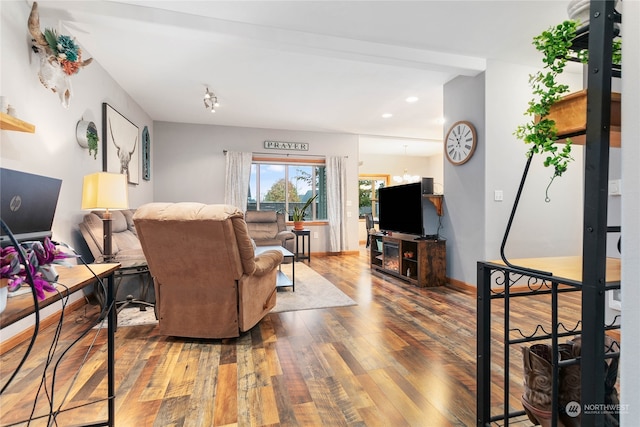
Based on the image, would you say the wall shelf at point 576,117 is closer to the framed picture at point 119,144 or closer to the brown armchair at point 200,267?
the brown armchair at point 200,267

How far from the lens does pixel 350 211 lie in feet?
22.5

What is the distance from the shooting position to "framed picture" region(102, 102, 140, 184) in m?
3.67

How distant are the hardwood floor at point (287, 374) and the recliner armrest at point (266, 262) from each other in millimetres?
488

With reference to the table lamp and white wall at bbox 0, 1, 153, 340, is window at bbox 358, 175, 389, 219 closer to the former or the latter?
white wall at bbox 0, 1, 153, 340

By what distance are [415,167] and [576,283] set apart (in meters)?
9.15

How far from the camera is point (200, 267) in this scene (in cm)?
212

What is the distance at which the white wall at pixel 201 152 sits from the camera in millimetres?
5918

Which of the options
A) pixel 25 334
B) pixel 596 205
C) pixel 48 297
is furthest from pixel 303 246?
pixel 596 205

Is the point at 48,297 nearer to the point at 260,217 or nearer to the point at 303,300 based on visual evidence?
the point at 303,300

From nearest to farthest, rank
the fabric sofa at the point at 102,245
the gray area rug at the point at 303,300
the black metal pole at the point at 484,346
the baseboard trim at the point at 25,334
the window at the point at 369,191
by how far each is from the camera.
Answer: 1. the black metal pole at the point at 484,346
2. the baseboard trim at the point at 25,334
3. the gray area rug at the point at 303,300
4. the fabric sofa at the point at 102,245
5. the window at the point at 369,191

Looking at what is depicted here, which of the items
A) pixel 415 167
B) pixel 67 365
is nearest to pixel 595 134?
Answer: pixel 67 365

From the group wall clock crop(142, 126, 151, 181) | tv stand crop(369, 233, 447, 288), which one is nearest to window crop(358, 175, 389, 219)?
tv stand crop(369, 233, 447, 288)

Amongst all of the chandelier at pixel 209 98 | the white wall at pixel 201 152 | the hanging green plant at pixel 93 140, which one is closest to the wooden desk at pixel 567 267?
the hanging green plant at pixel 93 140

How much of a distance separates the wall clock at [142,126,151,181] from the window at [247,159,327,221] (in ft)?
→ 6.18
